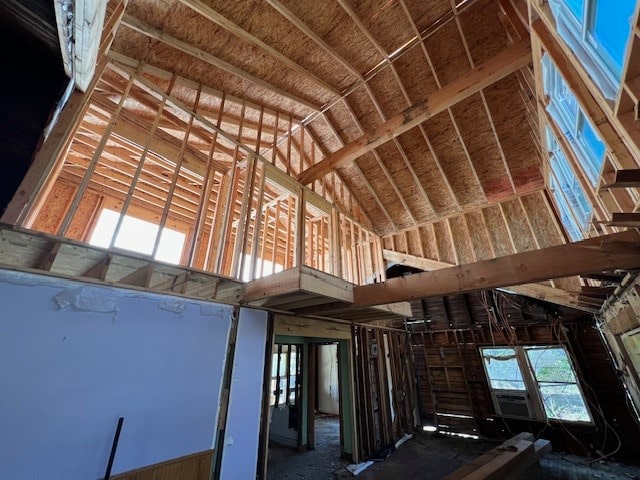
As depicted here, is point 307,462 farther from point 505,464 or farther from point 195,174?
point 195,174

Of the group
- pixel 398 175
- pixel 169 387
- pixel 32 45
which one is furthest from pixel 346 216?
pixel 32 45

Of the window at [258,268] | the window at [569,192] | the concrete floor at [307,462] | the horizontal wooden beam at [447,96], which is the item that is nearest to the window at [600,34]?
A: the horizontal wooden beam at [447,96]

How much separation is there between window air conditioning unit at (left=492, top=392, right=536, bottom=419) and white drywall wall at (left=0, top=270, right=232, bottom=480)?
7818 mm

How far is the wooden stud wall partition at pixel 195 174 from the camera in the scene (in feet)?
12.5

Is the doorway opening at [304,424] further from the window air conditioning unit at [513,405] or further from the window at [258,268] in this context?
the window air conditioning unit at [513,405]

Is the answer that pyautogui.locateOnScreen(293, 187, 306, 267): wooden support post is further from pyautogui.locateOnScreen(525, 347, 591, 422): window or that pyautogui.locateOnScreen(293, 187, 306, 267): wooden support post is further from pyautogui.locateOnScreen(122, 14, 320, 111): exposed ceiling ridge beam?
pyautogui.locateOnScreen(525, 347, 591, 422): window

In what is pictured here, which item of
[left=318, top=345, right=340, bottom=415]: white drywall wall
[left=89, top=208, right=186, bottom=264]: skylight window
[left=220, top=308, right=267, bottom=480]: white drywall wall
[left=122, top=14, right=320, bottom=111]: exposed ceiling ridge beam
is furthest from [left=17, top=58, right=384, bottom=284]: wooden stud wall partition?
[left=318, top=345, right=340, bottom=415]: white drywall wall

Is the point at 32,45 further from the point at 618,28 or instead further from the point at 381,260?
the point at 381,260

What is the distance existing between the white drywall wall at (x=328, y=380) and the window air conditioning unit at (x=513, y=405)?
502 centimetres

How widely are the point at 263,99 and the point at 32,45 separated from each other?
4.64 m

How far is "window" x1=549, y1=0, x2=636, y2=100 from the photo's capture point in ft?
5.16

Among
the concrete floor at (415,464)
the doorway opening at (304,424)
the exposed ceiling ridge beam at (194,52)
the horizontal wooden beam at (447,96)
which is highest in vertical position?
the exposed ceiling ridge beam at (194,52)

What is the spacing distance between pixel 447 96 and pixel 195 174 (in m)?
4.74

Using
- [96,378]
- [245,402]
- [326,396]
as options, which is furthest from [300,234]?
[326,396]
